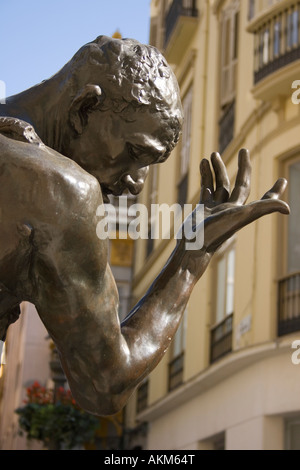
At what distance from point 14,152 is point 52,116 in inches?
10.9

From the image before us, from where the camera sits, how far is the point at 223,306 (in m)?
14.7

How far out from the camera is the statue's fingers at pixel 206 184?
6.32ft

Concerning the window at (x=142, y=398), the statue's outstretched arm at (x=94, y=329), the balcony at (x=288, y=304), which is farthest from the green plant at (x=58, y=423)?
the statue's outstretched arm at (x=94, y=329)

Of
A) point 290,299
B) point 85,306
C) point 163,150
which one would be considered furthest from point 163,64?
point 290,299

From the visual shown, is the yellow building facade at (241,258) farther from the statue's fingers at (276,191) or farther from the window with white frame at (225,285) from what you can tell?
the statue's fingers at (276,191)

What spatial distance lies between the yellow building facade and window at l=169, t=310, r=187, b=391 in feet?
0.11

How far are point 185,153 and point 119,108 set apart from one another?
17.5 meters

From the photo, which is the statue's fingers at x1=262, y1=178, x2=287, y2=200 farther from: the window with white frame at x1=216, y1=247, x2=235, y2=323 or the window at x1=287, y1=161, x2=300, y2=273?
the window with white frame at x1=216, y1=247, x2=235, y2=323

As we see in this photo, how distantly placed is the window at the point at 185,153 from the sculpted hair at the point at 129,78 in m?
16.2

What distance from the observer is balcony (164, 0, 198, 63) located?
728 inches

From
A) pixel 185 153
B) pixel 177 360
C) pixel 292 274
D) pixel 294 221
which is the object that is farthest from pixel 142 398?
pixel 292 274

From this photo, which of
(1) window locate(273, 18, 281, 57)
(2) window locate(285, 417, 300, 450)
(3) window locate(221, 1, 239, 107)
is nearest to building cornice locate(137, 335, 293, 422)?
(2) window locate(285, 417, 300, 450)
